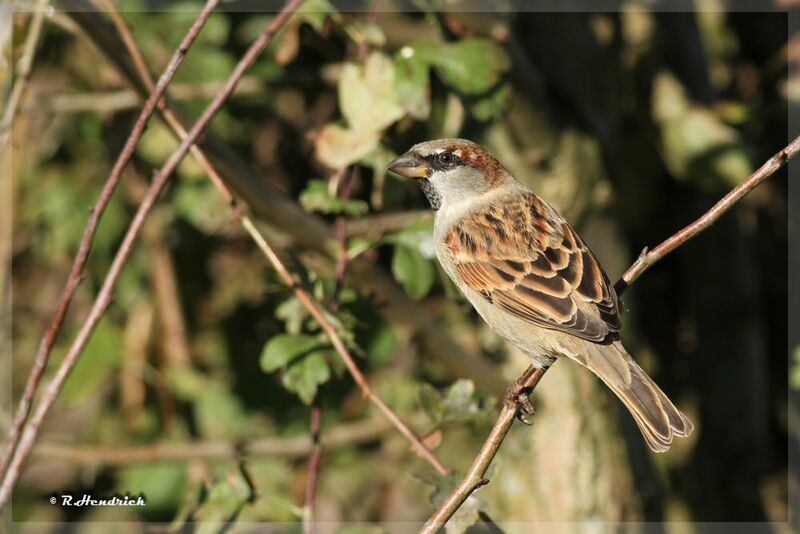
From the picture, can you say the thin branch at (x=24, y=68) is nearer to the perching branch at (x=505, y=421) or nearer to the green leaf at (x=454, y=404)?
the green leaf at (x=454, y=404)

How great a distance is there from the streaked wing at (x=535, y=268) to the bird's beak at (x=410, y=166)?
0.69 feet

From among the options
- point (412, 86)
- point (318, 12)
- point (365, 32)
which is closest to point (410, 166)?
point (412, 86)

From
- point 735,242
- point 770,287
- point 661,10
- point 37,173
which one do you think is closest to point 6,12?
point 37,173

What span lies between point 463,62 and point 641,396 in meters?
1.05

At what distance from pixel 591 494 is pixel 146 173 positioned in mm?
2146

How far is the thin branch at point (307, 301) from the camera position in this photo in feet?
7.66

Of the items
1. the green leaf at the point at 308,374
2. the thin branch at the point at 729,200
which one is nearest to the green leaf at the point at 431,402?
the green leaf at the point at 308,374

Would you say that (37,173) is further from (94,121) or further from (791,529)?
(791,529)

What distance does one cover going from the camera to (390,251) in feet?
12.9

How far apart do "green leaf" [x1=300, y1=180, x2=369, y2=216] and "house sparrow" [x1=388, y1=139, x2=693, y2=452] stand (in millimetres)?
227

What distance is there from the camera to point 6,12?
2596 millimetres

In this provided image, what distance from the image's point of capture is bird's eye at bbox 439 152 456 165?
10.1 feet

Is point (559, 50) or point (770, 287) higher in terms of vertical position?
point (559, 50)

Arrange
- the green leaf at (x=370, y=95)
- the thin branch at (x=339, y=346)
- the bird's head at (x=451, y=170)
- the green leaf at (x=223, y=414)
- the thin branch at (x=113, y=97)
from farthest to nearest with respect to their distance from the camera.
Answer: the green leaf at (x=223, y=414)
the thin branch at (x=113, y=97)
the bird's head at (x=451, y=170)
the green leaf at (x=370, y=95)
the thin branch at (x=339, y=346)
